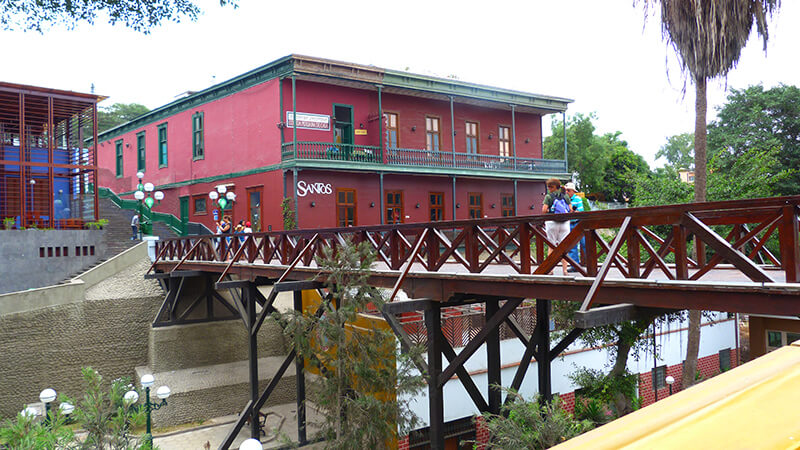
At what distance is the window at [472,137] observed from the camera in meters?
28.3

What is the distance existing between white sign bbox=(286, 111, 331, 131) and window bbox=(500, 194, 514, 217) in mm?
10132

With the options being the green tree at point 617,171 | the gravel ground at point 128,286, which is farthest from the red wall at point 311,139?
the green tree at point 617,171

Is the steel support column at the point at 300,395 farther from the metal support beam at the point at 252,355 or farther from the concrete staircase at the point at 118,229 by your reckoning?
the concrete staircase at the point at 118,229

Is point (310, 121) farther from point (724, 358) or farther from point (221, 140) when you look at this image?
point (724, 358)

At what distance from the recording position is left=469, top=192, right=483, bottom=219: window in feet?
91.7

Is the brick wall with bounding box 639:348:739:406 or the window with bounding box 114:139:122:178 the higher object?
the window with bounding box 114:139:122:178

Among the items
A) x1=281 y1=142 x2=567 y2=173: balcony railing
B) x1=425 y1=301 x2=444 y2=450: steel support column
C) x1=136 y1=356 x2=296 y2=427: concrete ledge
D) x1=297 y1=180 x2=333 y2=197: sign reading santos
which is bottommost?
x1=136 y1=356 x2=296 y2=427: concrete ledge

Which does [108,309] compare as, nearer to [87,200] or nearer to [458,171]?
[87,200]

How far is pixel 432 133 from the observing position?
2716 centimetres

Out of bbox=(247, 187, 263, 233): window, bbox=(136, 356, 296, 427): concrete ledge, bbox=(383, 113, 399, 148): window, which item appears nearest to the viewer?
bbox=(136, 356, 296, 427): concrete ledge

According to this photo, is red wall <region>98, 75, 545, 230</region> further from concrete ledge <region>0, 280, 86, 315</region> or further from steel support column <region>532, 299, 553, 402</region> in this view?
steel support column <region>532, 299, 553, 402</region>

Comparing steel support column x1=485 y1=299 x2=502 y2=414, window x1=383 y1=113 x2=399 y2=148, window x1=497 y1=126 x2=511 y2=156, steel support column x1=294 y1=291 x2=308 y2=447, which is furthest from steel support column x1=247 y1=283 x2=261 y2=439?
window x1=497 y1=126 x2=511 y2=156

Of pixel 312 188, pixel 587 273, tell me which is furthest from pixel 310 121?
pixel 587 273

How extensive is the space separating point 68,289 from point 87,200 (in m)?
10.7
